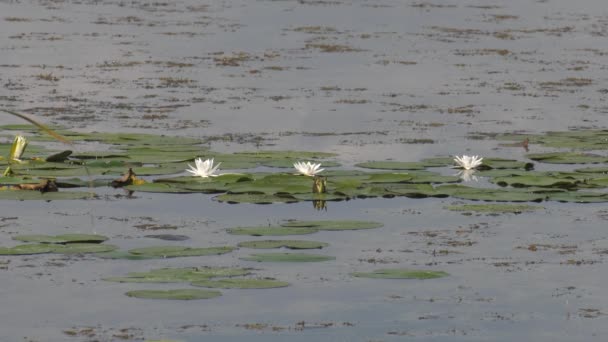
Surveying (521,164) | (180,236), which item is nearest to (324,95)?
(521,164)

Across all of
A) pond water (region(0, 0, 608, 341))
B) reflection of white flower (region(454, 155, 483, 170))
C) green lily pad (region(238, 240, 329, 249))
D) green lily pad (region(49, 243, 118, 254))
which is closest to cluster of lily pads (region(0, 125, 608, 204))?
reflection of white flower (region(454, 155, 483, 170))

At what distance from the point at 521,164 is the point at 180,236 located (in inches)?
136

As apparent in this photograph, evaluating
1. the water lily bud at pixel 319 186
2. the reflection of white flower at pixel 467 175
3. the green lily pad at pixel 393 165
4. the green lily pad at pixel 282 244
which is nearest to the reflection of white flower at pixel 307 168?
the water lily bud at pixel 319 186

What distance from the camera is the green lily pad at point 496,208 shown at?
9617 millimetres

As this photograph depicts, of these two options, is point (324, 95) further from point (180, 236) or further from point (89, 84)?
point (180, 236)

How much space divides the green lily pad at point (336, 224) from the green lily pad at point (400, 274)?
107 centimetres

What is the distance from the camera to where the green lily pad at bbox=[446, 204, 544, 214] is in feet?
31.6

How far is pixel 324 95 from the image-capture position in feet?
50.9

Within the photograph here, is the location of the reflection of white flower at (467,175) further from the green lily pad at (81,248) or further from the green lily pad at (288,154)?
the green lily pad at (81,248)

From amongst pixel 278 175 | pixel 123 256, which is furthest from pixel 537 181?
pixel 123 256

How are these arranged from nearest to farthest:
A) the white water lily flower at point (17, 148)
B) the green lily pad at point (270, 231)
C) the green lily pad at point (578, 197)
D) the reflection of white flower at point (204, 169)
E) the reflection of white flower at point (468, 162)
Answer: the green lily pad at point (270, 231) < the green lily pad at point (578, 197) < the reflection of white flower at point (204, 169) < the white water lily flower at point (17, 148) < the reflection of white flower at point (468, 162)

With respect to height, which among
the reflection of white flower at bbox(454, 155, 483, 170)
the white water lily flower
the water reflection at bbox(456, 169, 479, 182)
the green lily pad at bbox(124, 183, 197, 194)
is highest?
the reflection of white flower at bbox(454, 155, 483, 170)

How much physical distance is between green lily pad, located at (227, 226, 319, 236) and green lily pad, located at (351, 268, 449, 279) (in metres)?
0.94

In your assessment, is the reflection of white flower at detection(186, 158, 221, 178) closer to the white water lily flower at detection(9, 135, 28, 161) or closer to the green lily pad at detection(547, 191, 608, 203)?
the white water lily flower at detection(9, 135, 28, 161)
